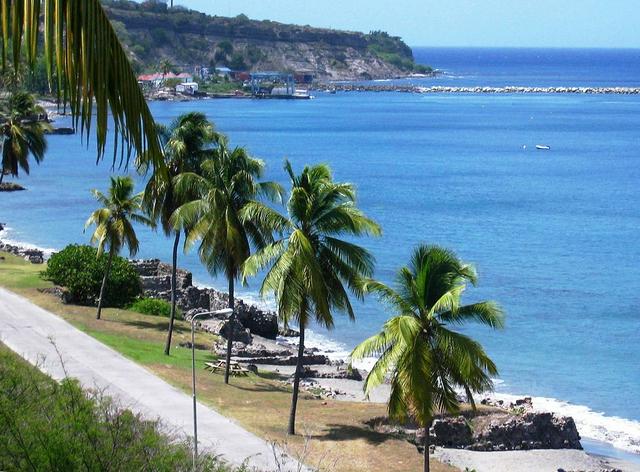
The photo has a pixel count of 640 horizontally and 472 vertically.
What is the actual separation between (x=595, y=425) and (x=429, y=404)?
704 inches

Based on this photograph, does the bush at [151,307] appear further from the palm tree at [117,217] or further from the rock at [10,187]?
the rock at [10,187]

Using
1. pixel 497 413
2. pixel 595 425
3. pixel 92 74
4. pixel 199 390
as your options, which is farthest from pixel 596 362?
pixel 92 74

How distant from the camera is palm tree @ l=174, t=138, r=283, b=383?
3494 cm

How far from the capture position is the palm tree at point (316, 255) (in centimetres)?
2927

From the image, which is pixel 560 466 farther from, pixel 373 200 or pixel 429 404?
pixel 373 200

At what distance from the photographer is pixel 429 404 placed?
24.5m

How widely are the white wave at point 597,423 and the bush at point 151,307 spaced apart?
15.1m

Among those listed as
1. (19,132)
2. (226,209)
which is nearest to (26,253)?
(19,132)

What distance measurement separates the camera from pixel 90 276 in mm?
48031

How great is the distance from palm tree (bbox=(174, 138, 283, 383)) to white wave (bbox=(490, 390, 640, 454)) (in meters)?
13.1

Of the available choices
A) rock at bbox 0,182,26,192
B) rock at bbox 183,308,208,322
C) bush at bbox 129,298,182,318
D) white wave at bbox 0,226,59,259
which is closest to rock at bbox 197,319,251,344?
rock at bbox 183,308,208,322

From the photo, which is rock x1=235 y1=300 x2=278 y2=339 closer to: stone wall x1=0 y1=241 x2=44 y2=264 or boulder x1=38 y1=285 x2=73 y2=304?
boulder x1=38 y1=285 x2=73 y2=304

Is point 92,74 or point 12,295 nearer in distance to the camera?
point 92,74

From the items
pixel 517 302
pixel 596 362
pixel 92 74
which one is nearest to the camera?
pixel 92 74
